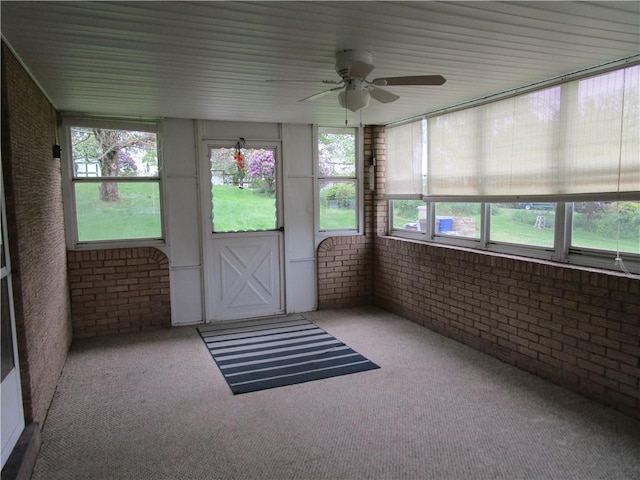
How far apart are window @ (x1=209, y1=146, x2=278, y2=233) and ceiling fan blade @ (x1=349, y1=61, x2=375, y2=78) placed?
2.97 meters

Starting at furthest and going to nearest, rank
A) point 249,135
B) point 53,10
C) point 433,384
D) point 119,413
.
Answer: point 249,135 < point 433,384 < point 119,413 < point 53,10

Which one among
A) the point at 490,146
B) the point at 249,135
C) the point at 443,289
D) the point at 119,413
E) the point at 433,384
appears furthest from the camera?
the point at 249,135

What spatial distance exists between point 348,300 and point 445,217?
1869 mm

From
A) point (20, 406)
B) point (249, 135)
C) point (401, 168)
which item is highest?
point (249, 135)

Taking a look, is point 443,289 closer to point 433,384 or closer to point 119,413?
point 433,384

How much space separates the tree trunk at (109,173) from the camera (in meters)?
5.14

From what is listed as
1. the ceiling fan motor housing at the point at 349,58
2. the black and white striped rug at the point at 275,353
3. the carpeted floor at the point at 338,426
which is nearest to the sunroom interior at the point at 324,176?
the ceiling fan motor housing at the point at 349,58

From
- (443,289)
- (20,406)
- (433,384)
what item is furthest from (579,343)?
(20,406)

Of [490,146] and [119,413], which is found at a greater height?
[490,146]

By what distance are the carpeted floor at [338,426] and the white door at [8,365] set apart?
295mm

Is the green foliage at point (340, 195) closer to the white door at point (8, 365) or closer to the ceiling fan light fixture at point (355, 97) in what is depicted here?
the ceiling fan light fixture at point (355, 97)

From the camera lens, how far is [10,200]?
276 cm

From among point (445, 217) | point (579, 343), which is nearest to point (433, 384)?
point (579, 343)

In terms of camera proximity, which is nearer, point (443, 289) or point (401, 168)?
point (443, 289)
